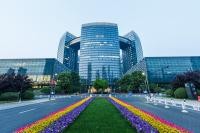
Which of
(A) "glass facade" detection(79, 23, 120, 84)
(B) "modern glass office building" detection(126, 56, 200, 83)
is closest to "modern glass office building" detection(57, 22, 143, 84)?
(A) "glass facade" detection(79, 23, 120, 84)

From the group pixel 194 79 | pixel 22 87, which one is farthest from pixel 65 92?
pixel 194 79

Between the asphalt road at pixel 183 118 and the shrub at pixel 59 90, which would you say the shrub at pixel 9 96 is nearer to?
the asphalt road at pixel 183 118

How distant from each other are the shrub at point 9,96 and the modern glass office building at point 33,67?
2458 inches

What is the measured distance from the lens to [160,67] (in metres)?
102

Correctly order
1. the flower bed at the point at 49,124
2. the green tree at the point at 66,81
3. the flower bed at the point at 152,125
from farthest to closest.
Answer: the green tree at the point at 66,81 → the flower bed at the point at 49,124 → the flower bed at the point at 152,125

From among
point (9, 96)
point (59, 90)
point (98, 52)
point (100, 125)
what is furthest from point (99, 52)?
point (100, 125)

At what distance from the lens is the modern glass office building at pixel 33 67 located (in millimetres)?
98875

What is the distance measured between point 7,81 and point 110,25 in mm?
144547

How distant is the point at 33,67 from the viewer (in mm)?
101125

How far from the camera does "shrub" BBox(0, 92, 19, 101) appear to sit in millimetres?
36209

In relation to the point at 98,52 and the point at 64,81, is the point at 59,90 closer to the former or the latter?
the point at 64,81

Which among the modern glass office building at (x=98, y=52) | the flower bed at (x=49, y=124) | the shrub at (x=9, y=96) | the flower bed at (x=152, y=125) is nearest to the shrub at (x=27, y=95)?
the shrub at (x=9, y=96)

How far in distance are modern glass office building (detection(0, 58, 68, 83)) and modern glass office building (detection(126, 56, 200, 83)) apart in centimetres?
6108

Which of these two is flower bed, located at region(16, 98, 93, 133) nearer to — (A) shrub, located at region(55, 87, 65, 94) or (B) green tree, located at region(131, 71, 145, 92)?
(A) shrub, located at region(55, 87, 65, 94)
